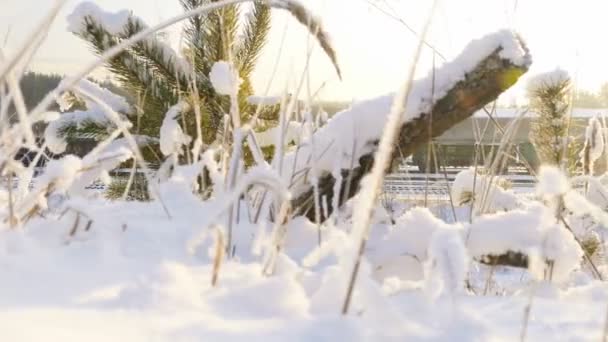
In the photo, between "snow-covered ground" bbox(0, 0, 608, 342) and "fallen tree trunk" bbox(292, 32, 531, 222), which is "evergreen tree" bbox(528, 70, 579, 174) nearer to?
"fallen tree trunk" bbox(292, 32, 531, 222)

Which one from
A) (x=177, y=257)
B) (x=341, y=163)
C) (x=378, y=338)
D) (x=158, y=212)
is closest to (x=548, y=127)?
(x=341, y=163)

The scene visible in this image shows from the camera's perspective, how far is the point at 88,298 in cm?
59

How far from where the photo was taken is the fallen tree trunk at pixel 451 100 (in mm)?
1475

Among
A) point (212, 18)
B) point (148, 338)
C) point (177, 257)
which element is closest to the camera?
point (148, 338)

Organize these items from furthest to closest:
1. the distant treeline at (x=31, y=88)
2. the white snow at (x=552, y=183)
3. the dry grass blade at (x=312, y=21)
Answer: the distant treeline at (x=31, y=88), the dry grass blade at (x=312, y=21), the white snow at (x=552, y=183)

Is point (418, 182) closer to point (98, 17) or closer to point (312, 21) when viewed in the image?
point (312, 21)

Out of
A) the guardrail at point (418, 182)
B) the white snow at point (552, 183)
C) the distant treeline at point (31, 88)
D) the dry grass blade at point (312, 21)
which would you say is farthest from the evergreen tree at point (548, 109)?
the white snow at point (552, 183)

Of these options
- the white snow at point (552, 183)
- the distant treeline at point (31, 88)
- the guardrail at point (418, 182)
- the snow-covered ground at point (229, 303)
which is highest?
the distant treeline at point (31, 88)

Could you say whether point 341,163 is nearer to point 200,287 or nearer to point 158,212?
point 158,212

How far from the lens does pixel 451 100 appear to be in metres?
1.54

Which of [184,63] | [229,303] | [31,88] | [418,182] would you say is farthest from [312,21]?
[31,88]

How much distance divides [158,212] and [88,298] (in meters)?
0.72

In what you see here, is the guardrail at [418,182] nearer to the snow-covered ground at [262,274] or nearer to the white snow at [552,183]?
the snow-covered ground at [262,274]

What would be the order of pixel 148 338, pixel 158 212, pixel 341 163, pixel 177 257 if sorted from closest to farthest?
1. pixel 148 338
2. pixel 177 257
3. pixel 158 212
4. pixel 341 163
